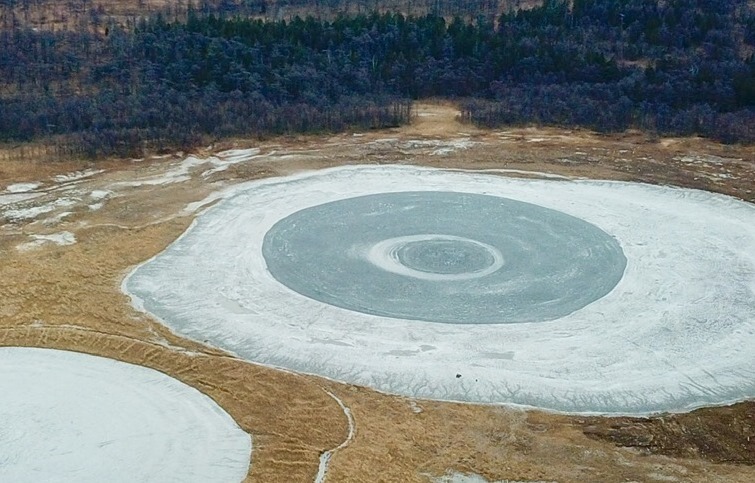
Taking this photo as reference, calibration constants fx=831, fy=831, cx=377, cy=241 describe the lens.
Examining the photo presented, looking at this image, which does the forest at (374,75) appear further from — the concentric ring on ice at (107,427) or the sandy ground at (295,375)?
the concentric ring on ice at (107,427)

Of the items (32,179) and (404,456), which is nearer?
(404,456)

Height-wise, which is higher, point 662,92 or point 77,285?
point 662,92

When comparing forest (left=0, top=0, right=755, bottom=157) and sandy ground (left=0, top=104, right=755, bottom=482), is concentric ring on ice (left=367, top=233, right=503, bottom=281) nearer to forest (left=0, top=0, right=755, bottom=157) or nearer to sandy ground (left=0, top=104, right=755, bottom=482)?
sandy ground (left=0, top=104, right=755, bottom=482)

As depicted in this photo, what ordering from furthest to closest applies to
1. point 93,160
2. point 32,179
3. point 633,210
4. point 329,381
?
point 93,160, point 32,179, point 633,210, point 329,381

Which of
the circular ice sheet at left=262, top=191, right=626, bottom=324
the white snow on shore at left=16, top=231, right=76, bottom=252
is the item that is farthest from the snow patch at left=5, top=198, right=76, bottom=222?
the circular ice sheet at left=262, top=191, right=626, bottom=324

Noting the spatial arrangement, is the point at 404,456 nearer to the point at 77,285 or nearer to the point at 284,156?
the point at 77,285

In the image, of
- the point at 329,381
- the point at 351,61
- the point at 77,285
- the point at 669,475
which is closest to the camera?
the point at 669,475

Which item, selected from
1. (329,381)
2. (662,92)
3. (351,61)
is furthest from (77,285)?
(662,92)
